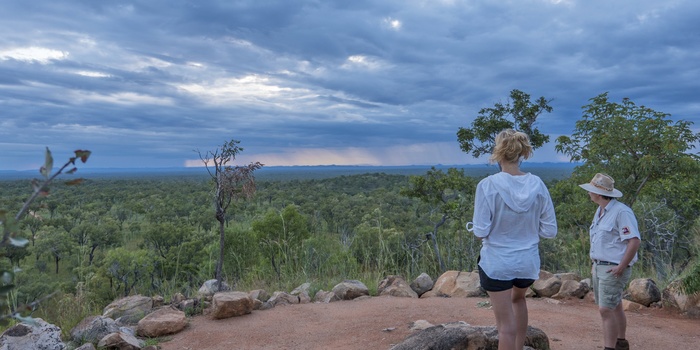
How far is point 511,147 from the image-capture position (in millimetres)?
3539

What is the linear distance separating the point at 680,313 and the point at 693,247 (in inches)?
181

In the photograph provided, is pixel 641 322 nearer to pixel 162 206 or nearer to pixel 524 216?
pixel 524 216

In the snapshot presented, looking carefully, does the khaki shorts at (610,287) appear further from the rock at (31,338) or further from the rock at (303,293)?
the rock at (31,338)

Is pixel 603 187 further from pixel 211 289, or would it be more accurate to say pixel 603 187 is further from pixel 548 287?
pixel 211 289

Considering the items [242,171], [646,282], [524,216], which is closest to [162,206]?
[242,171]

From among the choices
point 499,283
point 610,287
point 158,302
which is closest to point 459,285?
point 610,287

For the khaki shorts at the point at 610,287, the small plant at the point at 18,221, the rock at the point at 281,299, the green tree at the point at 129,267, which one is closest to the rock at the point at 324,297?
the rock at the point at 281,299

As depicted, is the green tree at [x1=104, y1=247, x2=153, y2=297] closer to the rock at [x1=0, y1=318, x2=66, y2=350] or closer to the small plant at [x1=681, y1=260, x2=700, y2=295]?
the rock at [x1=0, y1=318, x2=66, y2=350]

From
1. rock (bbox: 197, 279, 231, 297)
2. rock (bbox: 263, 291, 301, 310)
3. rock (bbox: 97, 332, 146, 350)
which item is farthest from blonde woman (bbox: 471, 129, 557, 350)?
rock (bbox: 197, 279, 231, 297)

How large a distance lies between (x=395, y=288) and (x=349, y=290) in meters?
0.73

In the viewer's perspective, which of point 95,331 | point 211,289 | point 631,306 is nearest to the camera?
point 95,331

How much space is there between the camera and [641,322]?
21.1ft

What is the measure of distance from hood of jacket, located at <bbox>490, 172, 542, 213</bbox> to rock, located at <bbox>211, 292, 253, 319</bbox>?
4.44 meters

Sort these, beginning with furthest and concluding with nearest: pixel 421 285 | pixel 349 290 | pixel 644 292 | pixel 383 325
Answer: pixel 421 285
pixel 349 290
pixel 644 292
pixel 383 325
